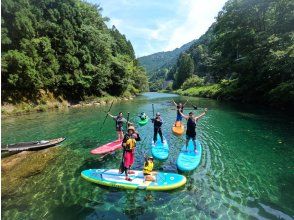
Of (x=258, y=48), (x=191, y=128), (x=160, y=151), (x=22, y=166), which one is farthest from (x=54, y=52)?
(x=191, y=128)

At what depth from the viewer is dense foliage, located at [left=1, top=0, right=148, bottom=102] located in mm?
39250

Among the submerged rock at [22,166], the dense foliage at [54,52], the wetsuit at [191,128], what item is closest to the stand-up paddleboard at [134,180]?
the submerged rock at [22,166]

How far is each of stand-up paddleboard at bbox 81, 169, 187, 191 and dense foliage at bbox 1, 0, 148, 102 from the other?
99.5ft

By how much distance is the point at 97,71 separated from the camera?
57.3 meters

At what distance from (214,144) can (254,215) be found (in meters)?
10.2

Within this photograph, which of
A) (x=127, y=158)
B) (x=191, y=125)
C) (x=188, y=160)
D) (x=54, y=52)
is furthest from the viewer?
(x=54, y=52)

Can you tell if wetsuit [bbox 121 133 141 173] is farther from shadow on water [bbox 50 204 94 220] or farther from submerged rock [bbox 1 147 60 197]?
submerged rock [bbox 1 147 60 197]

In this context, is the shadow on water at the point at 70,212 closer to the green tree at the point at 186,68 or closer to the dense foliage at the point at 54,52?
the dense foliage at the point at 54,52

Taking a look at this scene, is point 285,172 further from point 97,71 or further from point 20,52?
point 97,71

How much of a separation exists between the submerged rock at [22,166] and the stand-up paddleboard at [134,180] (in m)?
3.40

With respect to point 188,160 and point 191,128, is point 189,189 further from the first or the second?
point 191,128

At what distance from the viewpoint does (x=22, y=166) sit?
15.7 metres

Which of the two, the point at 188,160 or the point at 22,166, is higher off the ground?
the point at 188,160

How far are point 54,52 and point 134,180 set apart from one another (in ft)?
139
